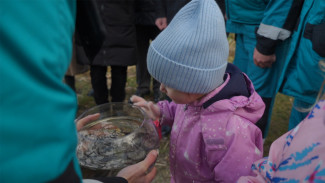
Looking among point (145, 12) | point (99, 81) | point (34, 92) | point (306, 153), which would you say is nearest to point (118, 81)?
point (99, 81)

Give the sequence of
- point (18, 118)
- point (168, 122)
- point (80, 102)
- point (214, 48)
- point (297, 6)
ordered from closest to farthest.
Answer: point (18, 118) < point (214, 48) < point (168, 122) < point (297, 6) < point (80, 102)

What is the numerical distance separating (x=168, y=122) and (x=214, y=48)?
0.62 m

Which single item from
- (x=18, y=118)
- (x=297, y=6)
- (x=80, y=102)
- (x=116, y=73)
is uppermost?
(x=18, y=118)

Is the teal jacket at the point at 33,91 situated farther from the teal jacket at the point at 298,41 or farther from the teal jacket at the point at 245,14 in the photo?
the teal jacket at the point at 245,14

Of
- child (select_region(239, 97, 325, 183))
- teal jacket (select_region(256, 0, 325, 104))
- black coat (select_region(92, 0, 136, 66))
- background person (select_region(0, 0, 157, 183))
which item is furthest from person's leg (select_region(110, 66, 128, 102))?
background person (select_region(0, 0, 157, 183))

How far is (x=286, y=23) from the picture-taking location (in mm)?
1921

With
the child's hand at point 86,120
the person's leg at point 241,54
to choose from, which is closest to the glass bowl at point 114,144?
the child's hand at point 86,120

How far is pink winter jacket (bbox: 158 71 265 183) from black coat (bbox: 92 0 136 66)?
53.3 inches

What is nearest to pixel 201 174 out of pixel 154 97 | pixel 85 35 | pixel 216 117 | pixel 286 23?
pixel 216 117

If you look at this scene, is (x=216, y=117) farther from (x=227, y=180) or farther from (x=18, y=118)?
(x=18, y=118)

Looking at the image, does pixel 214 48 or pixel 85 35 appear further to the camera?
pixel 214 48

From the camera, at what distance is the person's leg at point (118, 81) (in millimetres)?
2787

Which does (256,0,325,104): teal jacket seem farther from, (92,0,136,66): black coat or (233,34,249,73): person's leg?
(92,0,136,66): black coat

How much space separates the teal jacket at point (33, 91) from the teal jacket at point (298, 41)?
161 centimetres
